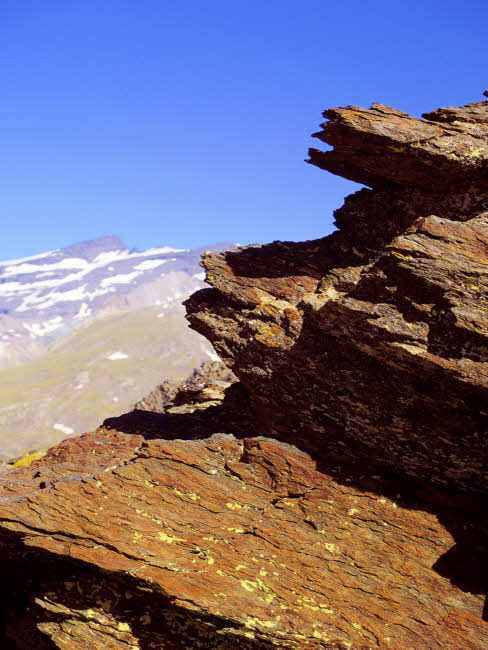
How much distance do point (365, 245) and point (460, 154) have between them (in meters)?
5.74

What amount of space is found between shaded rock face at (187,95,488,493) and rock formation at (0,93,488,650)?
8cm

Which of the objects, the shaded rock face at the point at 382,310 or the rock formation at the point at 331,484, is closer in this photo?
the rock formation at the point at 331,484

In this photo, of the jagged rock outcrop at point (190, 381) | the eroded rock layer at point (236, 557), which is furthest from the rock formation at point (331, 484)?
the jagged rock outcrop at point (190, 381)

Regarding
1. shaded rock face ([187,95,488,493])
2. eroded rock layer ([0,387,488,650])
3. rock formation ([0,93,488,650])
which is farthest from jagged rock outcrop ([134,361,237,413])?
eroded rock layer ([0,387,488,650])

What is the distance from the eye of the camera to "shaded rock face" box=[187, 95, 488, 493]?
62.3ft

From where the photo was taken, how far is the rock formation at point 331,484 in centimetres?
1855

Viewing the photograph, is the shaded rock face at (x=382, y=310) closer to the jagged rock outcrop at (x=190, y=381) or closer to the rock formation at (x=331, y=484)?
the rock formation at (x=331, y=484)

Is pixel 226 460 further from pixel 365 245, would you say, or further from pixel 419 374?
pixel 365 245

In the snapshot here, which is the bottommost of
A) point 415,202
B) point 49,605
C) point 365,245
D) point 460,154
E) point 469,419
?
point 49,605

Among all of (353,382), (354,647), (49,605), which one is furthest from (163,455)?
(354,647)

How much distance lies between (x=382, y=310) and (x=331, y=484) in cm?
785

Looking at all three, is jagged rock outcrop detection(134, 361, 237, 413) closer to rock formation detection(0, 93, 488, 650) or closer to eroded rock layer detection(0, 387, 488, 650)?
rock formation detection(0, 93, 488, 650)

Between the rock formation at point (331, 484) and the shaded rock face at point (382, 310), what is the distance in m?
0.08

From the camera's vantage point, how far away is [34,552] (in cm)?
2039
